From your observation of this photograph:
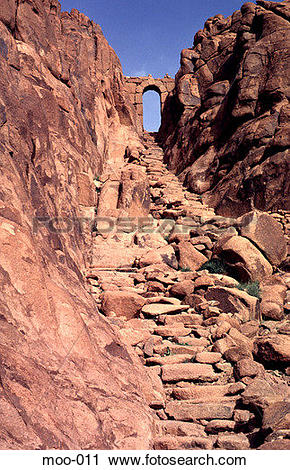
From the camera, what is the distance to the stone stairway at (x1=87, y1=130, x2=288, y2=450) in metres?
3.32

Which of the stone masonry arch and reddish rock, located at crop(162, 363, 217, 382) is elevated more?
the stone masonry arch

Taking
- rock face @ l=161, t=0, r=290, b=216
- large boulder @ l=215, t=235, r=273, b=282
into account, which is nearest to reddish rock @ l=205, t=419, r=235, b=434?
large boulder @ l=215, t=235, r=273, b=282

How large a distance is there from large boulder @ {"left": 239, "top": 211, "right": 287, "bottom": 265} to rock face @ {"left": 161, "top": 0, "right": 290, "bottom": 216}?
234 cm

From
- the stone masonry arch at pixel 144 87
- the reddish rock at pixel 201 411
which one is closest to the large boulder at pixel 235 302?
the reddish rock at pixel 201 411

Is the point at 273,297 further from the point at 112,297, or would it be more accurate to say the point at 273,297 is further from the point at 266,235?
the point at 112,297

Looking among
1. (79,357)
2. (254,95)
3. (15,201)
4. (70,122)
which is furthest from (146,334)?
(254,95)

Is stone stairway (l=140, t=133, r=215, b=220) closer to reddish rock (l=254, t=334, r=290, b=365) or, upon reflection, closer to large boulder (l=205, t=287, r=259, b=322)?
large boulder (l=205, t=287, r=259, b=322)

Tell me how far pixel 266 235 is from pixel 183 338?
15.3 feet

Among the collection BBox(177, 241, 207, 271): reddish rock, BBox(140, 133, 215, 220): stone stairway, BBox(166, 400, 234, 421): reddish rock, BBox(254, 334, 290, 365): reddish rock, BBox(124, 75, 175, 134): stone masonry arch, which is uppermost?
BBox(124, 75, 175, 134): stone masonry arch

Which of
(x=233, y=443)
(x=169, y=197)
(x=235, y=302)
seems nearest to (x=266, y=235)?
(x=235, y=302)

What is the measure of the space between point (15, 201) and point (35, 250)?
67 cm

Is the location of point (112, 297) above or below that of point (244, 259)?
below

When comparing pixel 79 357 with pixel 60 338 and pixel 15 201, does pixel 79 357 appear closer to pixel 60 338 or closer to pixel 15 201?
pixel 60 338

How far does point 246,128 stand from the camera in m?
13.1
